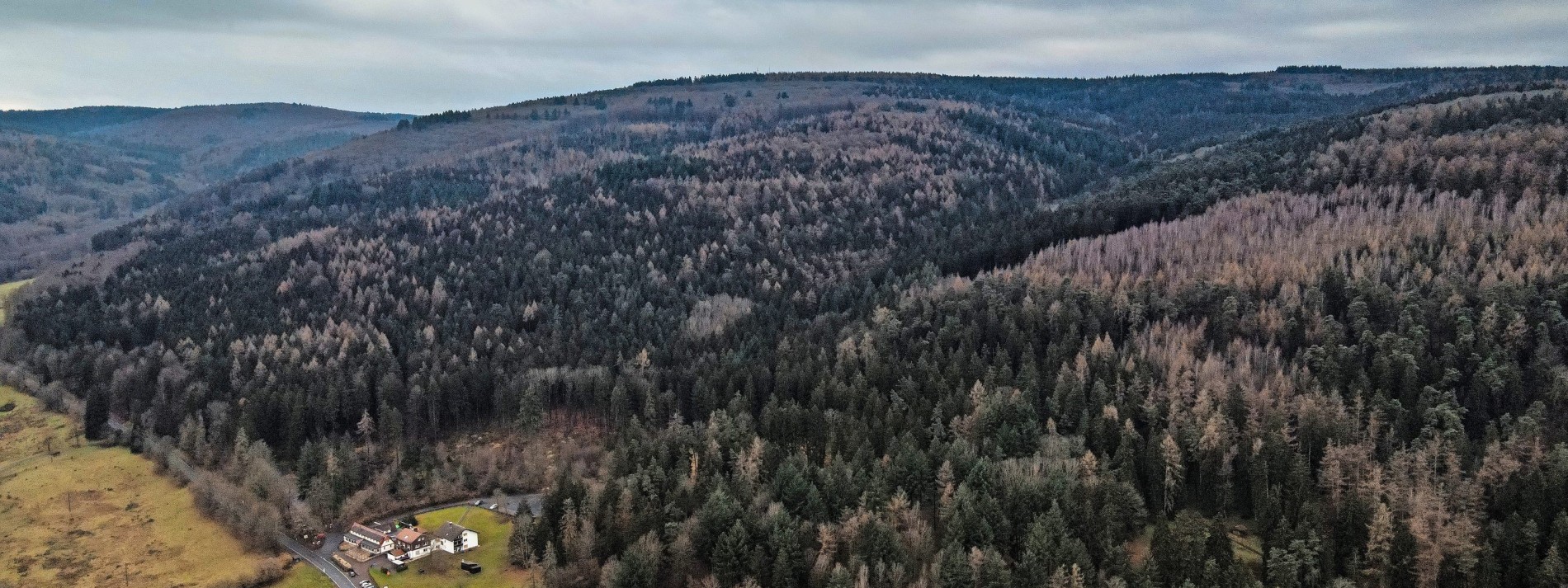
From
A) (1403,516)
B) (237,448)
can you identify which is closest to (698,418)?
(237,448)

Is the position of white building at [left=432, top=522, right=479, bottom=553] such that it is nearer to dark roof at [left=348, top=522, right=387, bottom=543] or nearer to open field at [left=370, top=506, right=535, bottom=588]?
open field at [left=370, top=506, right=535, bottom=588]

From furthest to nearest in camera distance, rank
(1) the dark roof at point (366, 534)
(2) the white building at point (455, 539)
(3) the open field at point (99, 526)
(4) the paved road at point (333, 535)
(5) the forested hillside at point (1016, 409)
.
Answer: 1. (1) the dark roof at point (366, 534)
2. (2) the white building at point (455, 539)
3. (3) the open field at point (99, 526)
4. (4) the paved road at point (333, 535)
5. (5) the forested hillside at point (1016, 409)

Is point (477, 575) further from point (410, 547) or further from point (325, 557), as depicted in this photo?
point (325, 557)

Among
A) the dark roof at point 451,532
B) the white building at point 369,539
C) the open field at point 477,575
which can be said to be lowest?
the open field at point 477,575

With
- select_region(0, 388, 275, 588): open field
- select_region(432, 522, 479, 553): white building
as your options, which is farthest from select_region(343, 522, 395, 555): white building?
select_region(0, 388, 275, 588): open field

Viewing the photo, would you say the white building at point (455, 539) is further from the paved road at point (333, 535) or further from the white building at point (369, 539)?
the paved road at point (333, 535)

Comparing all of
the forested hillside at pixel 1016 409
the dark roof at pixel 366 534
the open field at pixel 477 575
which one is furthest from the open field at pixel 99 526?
the open field at pixel 477 575

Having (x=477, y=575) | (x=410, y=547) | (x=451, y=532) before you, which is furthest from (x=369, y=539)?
(x=477, y=575)

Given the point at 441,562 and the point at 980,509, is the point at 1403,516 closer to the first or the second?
the point at 980,509
